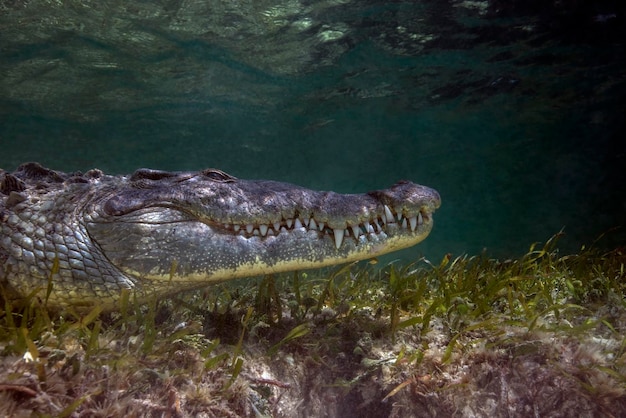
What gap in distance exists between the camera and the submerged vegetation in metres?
1.67

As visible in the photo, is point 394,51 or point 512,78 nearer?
point 394,51

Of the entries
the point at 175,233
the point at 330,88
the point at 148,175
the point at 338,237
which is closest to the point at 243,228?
the point at 175,233

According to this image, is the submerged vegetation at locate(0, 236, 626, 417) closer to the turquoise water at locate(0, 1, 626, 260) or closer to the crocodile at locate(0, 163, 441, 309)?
the crocodile at locate(0, 163, 441, 309)

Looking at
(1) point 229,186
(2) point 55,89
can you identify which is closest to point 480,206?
(2) point 55,89

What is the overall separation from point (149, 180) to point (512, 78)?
1470cm

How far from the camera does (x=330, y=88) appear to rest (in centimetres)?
1513

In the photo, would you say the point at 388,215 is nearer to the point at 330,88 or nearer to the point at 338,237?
the point at 338,237

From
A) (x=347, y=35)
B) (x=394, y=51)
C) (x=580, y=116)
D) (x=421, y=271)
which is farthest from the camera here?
(x=580, y=116)

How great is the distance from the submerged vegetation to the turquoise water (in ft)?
13.4

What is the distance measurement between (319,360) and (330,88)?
1402 cm

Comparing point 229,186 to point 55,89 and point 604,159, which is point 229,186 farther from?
point 604,159

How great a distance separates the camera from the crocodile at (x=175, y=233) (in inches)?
91.0

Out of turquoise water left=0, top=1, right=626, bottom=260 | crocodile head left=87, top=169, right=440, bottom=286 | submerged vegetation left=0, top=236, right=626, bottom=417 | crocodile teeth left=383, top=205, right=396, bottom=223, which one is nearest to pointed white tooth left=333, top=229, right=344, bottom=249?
crocodile head left=87, top=169, right=440, bottom=286

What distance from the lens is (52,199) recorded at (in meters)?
2.54
